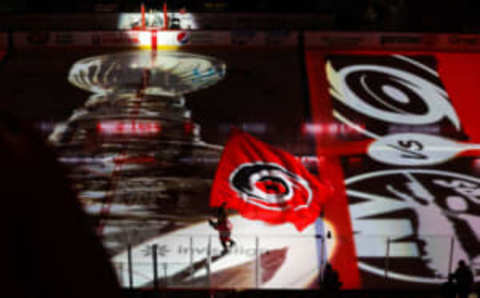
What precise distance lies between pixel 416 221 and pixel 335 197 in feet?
6.61

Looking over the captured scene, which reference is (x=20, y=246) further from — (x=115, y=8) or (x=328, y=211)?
(x=115, y=8)

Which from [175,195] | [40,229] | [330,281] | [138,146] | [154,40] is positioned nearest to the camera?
[40,229]

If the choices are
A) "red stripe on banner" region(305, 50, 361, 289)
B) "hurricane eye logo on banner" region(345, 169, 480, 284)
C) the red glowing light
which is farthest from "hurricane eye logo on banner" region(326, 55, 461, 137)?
the red glowing light

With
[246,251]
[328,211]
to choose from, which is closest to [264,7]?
[328,211]

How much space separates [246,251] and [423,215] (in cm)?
439

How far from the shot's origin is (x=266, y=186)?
1372 cm

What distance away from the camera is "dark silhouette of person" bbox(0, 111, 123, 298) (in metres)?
0.76

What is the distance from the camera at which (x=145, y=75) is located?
2044 centimetres

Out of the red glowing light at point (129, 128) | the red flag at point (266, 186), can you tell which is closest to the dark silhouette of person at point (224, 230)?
the red flag at point (266, 186)

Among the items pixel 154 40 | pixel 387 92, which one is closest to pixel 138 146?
pixel 154 40

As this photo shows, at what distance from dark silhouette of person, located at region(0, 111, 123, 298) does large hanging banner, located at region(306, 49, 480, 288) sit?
445 inches

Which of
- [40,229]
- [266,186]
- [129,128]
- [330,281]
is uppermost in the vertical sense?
[40,229]

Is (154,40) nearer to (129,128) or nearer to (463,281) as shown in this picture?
(129,128)

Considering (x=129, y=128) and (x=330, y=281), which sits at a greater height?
(x=129, y=128)
